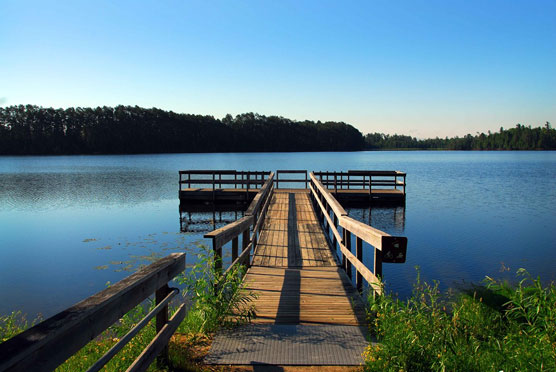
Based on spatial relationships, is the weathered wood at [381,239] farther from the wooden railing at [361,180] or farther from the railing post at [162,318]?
the wooden railing at [361,180]

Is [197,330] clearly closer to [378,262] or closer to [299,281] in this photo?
[378,262]

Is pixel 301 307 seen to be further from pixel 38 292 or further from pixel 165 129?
pixel 165 129

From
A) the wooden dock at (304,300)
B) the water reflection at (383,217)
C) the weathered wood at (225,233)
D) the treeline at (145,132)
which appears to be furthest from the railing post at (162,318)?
the treeline at (145,132)

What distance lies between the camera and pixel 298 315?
16.8 ft

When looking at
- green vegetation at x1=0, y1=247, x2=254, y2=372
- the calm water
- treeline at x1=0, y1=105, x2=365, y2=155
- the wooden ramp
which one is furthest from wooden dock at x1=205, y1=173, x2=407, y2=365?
treeline at x1=0, y1=105, x2=365, y2=155

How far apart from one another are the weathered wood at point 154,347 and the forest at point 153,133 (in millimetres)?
136639

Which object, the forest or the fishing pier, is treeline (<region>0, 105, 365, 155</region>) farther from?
the fishing pier

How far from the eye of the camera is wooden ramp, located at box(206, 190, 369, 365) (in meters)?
3.83

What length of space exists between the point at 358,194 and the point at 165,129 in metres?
128

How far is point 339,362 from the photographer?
3678 mm

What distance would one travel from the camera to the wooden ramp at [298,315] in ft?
12.6

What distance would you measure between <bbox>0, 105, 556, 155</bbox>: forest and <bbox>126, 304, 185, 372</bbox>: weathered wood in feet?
448

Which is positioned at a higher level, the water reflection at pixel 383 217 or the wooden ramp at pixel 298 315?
the wooden ramp at pixel 298 315

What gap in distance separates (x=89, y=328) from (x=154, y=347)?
1214 mm
